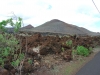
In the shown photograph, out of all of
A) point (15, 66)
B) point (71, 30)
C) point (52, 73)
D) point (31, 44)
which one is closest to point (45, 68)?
point (52, 73)

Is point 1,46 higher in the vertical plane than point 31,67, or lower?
higher

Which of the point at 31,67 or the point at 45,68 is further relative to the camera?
the point at 45,68

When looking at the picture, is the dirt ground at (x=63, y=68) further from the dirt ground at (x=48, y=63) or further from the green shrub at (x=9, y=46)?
the green shrub at (x=9, y=46)

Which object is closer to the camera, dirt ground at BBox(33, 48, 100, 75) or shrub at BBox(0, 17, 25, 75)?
shrub at BBox(0, 17, 25, 75)

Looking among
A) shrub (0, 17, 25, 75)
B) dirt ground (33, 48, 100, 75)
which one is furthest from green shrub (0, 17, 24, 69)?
dirt ground (33, 48, 100, 75)

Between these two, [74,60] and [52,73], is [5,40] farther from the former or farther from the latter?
[74,60]

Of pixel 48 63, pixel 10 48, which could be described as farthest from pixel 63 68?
pixel 10 48

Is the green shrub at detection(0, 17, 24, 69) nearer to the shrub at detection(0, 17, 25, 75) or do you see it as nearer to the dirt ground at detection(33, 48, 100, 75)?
the shrub at detection(0, 17, 25, 75)

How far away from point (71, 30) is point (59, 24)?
17.7 ft

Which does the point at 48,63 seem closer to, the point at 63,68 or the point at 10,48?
the point at 63,68

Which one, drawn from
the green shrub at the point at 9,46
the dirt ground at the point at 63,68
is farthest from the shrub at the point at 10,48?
the dirt ground at the point at 63,68

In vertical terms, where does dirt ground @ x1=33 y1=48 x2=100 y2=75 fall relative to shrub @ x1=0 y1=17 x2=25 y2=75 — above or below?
below

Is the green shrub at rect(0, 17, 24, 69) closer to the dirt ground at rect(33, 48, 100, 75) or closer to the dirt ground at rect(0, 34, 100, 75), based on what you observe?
the dirt ground at rect(0, 34, 100, 75)

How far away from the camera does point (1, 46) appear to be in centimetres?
1271
